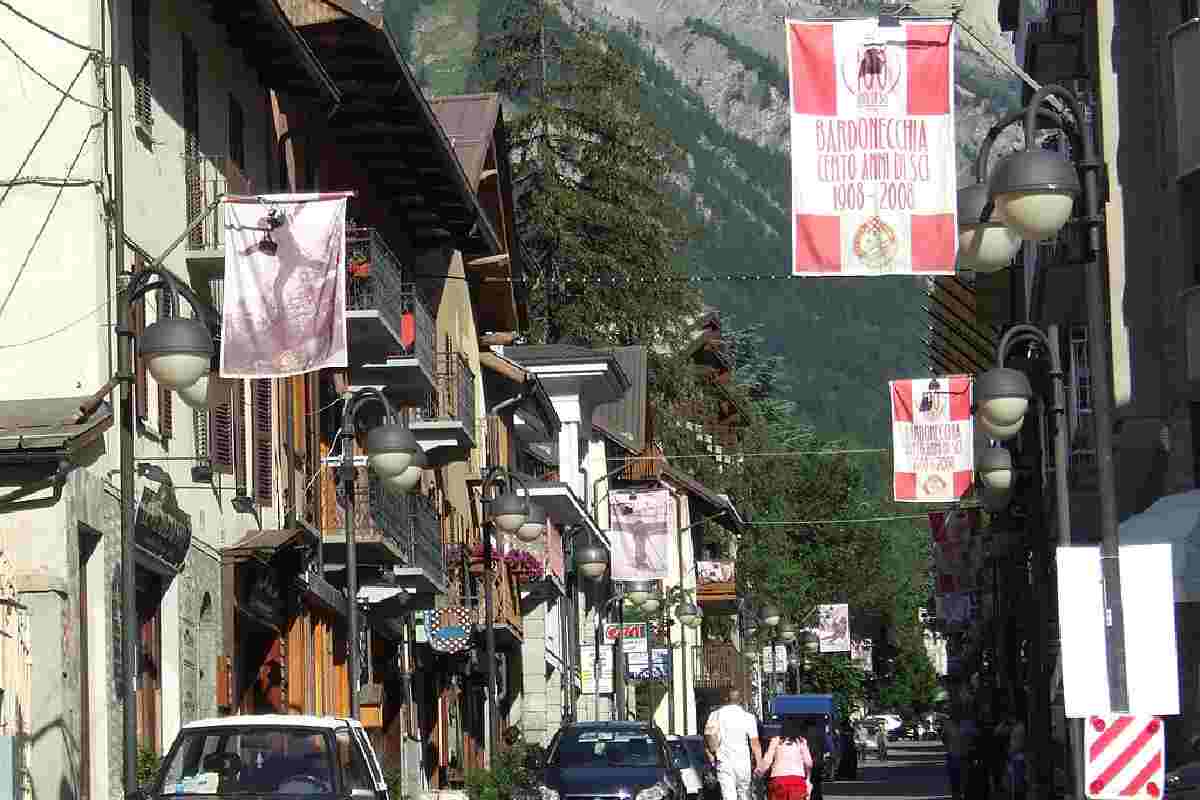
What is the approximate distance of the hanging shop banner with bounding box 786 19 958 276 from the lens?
18828 millimetres

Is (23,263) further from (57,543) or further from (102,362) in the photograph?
(57,543)

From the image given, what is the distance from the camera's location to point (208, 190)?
28.4m

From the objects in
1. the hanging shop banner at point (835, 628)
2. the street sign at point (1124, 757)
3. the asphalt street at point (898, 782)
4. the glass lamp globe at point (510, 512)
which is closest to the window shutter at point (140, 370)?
the glass lamp globe at point (510, 512)

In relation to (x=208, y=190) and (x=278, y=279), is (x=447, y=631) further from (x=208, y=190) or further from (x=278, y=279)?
(x=278, y=279)

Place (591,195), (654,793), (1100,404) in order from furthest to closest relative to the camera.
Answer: (591,195), (654,793), (1100,404)

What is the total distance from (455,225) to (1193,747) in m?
22.9

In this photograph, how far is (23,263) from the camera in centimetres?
2417

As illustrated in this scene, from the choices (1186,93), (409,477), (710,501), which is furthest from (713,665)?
(409,477)

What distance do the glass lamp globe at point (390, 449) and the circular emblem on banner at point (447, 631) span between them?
14.5 m

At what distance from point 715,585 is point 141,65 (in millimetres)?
61157

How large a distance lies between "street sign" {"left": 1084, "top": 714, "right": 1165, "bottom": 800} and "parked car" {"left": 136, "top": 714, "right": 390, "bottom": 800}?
5.84 meters

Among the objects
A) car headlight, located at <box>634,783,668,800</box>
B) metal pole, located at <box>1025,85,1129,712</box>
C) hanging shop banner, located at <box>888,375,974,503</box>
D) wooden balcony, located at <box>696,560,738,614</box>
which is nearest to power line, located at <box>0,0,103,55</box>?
metal pole, located at <box>1025,85,1129,712</box>

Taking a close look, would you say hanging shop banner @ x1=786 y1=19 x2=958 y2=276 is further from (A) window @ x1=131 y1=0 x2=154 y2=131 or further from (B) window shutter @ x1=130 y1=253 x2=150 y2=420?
(A) window @ x1=131 y1=0 x2=154 y2=131

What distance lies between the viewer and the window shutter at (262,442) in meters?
30.6
